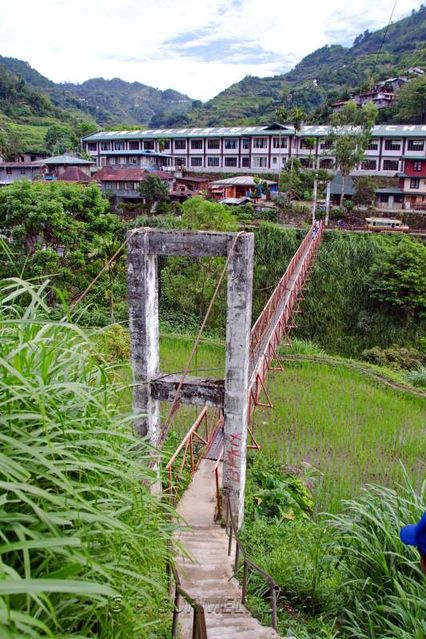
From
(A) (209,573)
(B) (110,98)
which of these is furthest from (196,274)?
(B) (110,98)

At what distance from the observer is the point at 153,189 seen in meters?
25.5

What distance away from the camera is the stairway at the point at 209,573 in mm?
3766

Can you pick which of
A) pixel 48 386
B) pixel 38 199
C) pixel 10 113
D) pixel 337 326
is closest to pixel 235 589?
pixel 48 386

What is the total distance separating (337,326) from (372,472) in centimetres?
996

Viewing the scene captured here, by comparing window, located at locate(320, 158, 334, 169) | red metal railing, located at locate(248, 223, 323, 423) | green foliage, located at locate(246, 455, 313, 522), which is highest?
window, located at locate(320, 158, 334, 169)

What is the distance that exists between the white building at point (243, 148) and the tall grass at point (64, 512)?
26.7m

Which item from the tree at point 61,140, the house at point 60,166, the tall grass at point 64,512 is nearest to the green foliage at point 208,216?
the house at point 60,166

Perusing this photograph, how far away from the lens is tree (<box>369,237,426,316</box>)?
16250 millimetres

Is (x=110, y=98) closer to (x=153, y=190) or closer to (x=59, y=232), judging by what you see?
(x=153, y=190)

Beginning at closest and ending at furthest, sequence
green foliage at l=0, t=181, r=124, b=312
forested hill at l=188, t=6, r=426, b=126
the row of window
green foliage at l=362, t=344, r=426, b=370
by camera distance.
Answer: green foliage at l=0, t=181, r=124, b=312 → green foliage at l=362, t=344, r=426, b=370 → the row of window → forested hill at l=188, t=6, r=426, b=126

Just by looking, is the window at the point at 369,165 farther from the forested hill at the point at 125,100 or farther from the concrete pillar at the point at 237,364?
the forested hill at the point at 125,100

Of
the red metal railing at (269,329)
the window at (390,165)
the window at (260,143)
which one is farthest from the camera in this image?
the window at (260,143)

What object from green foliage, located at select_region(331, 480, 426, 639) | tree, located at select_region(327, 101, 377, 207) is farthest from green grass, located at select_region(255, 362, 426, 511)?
tree, located at select_region(327, 101, 377, 207)

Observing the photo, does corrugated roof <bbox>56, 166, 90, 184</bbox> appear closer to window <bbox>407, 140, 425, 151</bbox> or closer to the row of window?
the row of window
